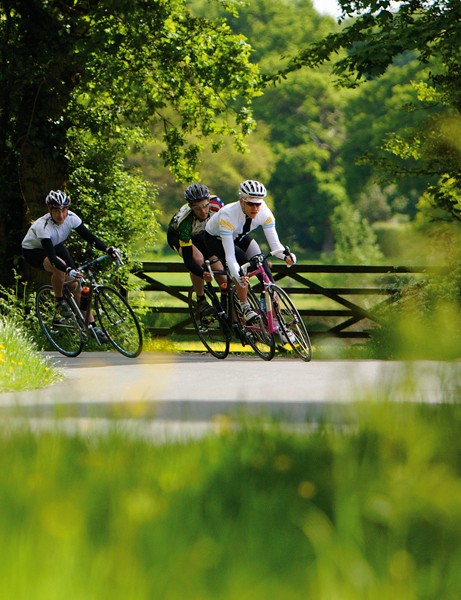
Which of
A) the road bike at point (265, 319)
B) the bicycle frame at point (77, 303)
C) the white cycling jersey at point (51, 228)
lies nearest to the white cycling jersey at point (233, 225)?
the road bike at point (265, 319)

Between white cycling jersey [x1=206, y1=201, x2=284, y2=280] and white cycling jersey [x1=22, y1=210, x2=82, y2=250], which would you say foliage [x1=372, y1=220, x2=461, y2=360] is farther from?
white cycling jersey [x1=22, y1=210, x2=82, y2=250]

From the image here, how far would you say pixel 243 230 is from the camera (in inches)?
487

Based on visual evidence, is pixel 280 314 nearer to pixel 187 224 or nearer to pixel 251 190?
Result: pixel 251 190

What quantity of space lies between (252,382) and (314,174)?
253 ft

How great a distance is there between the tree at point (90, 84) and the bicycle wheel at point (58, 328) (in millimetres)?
2281

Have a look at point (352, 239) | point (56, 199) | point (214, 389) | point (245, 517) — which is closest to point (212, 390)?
point (214, 389)

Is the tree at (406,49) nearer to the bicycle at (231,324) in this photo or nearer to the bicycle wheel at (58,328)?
the bicycle at (231,324)

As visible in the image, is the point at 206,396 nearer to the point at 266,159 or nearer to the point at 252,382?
the point at 252,382

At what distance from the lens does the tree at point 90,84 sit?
1688 cm

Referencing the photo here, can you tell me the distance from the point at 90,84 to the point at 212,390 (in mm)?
9581

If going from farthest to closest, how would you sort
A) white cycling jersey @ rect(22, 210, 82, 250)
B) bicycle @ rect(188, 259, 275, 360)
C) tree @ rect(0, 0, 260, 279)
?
tree @ rect(0, 0, 260, 279), white cycling jersey @ rect(22, 210, 82, 250), bicycle @ rect(188, 259, 275, 360)

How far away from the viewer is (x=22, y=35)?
17344mm

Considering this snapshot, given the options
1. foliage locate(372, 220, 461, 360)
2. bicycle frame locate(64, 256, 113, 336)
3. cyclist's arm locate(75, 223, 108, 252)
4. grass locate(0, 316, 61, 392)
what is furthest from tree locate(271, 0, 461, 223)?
foliage locate(372, 220, 461, 360)

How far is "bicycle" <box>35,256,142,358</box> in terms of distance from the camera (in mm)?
13820
